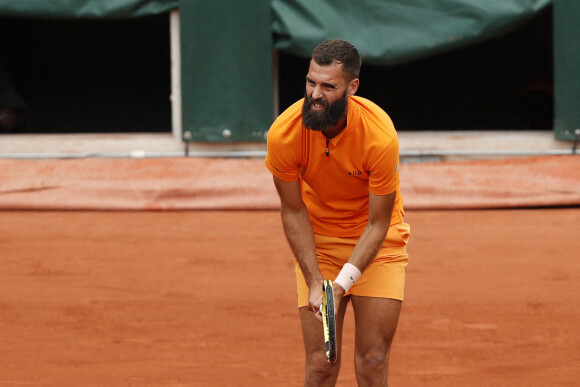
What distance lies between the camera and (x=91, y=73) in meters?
13.9

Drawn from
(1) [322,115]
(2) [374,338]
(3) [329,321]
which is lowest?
(2) [374,338]

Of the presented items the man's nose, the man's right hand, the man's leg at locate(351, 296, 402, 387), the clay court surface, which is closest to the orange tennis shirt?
the man's nose

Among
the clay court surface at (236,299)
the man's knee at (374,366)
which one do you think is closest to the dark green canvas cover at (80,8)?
the clay court surface at (236,299)

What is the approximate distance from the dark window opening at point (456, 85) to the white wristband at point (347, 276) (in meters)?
9.62

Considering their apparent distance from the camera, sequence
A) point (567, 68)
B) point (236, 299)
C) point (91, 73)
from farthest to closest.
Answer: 1. point (91, 73)
2. point (567, 68)
3. point (236, 299)

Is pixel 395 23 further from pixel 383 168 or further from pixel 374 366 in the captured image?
pixel 374 366

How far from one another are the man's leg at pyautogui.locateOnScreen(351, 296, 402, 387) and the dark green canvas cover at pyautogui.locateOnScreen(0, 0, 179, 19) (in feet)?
15.4

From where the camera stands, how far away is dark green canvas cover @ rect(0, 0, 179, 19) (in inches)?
301

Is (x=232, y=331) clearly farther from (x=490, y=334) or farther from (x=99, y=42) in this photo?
(x=99, y=42)

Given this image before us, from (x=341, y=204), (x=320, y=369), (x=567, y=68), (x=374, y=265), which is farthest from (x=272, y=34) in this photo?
(x=320, y=369)

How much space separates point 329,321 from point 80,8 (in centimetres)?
521

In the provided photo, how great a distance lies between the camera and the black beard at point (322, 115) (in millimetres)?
3320

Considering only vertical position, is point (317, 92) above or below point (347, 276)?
above

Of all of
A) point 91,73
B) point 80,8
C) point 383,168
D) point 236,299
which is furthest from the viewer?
A: point 91,73
